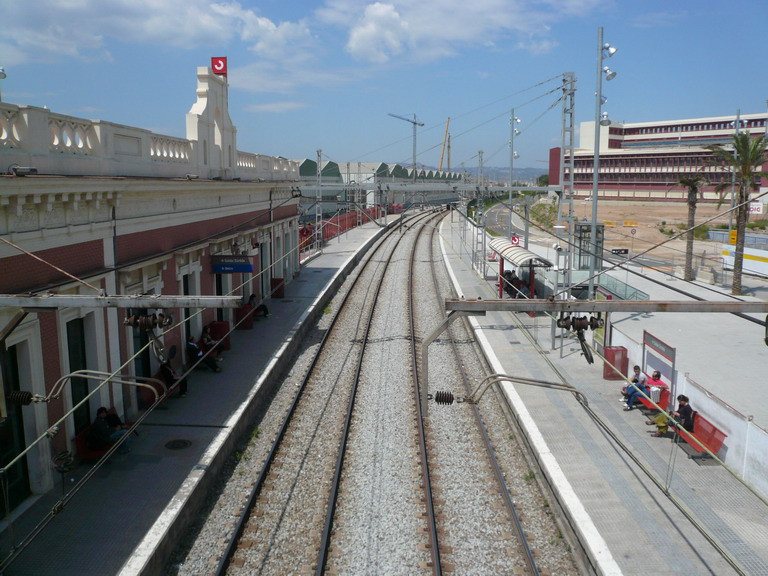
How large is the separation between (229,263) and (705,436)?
1240 centimetres

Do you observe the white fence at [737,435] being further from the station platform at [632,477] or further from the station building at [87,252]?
the station building at [87,252]

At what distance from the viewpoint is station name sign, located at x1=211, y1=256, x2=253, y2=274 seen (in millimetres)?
18078

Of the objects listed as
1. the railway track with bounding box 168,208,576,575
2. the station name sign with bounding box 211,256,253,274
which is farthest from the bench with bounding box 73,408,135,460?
the station name sign with bounding box 211,256,253,274

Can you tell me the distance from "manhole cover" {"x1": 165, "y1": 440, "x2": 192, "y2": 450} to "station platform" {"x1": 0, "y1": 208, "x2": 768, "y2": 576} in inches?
0.7

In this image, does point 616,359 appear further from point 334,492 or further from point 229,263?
point 229,263

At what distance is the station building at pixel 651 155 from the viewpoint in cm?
8612

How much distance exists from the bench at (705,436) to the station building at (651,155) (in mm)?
78225

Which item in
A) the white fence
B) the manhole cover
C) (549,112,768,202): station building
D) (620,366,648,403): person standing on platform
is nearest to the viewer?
the white fence

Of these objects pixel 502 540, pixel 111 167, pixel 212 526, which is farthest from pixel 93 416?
pixel 502 540

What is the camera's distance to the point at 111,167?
12219 mm

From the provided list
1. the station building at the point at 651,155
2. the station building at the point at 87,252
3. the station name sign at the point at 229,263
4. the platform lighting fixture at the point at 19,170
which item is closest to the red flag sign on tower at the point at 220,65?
the station building at the point at 87,252

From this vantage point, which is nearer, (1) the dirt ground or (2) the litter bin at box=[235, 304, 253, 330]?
(2) the litter bin at box=[235, 304, 253, 330]

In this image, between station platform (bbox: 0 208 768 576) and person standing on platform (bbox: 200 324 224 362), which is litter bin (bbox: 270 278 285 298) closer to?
person standing on platform (bbox: 200 324 224 362)

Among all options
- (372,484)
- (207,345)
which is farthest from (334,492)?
(207,345)
